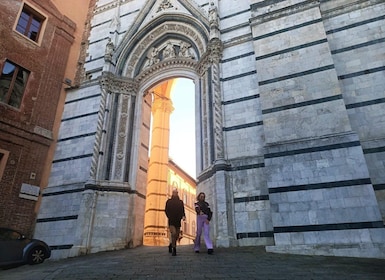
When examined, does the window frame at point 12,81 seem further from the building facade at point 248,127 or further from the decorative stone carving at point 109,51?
the decorative stone carving at point 109,51

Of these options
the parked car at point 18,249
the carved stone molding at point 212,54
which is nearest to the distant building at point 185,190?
the carved stone molding at point 212,54

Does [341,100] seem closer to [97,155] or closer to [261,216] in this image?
[261,216]

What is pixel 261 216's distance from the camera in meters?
7.05

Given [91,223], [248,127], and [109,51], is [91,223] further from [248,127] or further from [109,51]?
[109,51]

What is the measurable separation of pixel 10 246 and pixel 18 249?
19 cm

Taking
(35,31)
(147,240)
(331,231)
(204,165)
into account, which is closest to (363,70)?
(331,231)

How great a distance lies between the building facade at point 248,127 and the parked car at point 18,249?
112 centimetres

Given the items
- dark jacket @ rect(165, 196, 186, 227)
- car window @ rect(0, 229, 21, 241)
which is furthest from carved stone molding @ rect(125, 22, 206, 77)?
dark jacket @ rect(165, 196, 186, 227)

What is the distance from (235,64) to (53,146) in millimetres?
7087

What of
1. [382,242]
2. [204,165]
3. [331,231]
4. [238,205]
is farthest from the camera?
[204,165]

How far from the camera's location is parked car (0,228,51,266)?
6477 millimetres

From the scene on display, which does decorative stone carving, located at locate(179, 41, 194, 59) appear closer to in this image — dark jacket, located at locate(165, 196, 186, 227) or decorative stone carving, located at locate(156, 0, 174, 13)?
decorative stone carving, located at locate(156, 0, 174, 13)

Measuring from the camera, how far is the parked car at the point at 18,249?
648cm

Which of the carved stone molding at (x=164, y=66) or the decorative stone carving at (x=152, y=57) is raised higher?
the decorative stone carving at (x=152, y=57)
